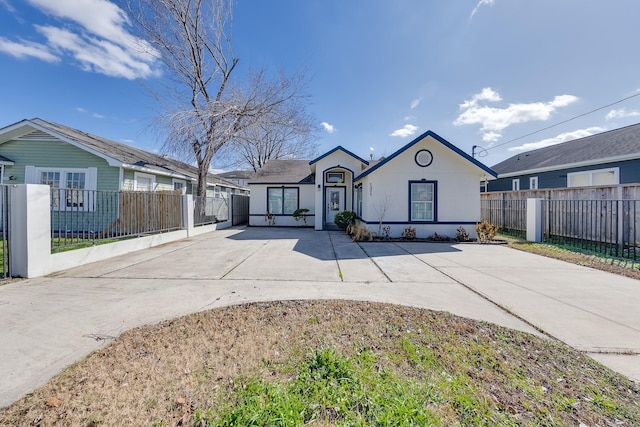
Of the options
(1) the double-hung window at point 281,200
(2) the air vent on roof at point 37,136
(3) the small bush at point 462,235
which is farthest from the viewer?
(1) the double-hung window at point 281,200

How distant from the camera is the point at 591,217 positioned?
946 centimetres

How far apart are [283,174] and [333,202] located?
4481 millimetres

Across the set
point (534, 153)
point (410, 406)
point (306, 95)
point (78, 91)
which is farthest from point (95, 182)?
point (534, 153)

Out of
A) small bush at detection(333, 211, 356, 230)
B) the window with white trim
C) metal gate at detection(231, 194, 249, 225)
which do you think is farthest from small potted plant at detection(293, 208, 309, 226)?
metal gate at detection(231, 194, 249, 225)

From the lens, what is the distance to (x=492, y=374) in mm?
2512

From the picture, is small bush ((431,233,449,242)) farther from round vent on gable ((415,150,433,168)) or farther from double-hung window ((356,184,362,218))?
double-hung window ((356,184,362,218))

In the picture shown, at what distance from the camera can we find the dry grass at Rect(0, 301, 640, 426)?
2.02 metres

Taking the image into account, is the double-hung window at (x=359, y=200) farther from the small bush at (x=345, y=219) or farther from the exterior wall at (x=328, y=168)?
the exterior wall at (x=328, y=168)

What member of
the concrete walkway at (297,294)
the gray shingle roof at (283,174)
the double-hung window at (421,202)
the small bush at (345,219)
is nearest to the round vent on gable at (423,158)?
the double-hung window at (421,202)

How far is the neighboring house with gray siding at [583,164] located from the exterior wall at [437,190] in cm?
753

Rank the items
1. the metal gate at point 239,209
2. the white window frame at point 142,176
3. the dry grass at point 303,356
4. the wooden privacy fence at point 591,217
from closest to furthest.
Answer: the dry grass at point 303,356, the wooden privacy fence at point 591,217, the white window frame at point 142,176, the metal gate at point 239,209

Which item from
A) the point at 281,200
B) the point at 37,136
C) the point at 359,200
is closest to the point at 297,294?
the point at 359,200

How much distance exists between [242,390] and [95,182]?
1374cm

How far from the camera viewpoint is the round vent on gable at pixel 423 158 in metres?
11.6
